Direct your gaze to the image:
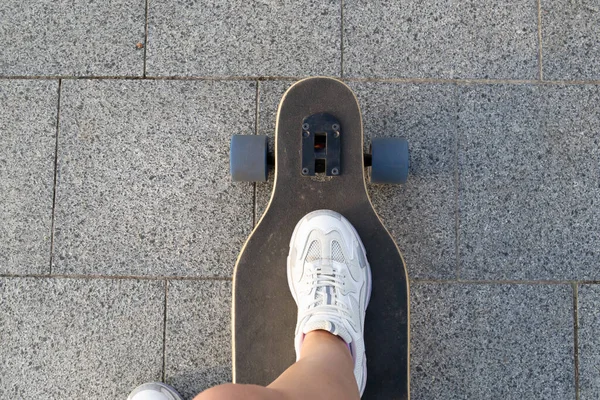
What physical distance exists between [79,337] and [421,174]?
1.60m

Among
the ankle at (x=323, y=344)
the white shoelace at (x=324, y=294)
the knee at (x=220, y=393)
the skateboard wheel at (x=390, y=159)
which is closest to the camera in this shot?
the knee at (x=220, y=393)

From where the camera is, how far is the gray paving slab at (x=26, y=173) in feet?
6.59

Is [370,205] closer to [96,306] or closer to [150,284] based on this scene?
[150,284]

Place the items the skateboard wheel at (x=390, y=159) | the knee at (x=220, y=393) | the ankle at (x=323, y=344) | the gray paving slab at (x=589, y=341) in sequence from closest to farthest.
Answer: the knee at (x=220, y=393) < the ankle at (x=323, y=344) < the skateboard wheel at (x=390, y=159) < the gray paving slab at (x=589, y=341)

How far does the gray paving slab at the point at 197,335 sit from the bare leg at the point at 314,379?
0.48 metres

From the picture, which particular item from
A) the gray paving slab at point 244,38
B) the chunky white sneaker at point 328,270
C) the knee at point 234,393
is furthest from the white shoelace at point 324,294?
the gray paving slab at point 244,38

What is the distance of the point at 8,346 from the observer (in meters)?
1.98

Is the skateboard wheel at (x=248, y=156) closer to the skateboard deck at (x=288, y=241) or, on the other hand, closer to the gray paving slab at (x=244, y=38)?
the skateboard deck at (x=288, y=241)

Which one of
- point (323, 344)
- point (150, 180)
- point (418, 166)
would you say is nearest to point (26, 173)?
point (150, 180)

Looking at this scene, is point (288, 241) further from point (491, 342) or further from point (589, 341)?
point (589, 341)

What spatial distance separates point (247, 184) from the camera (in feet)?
6.63

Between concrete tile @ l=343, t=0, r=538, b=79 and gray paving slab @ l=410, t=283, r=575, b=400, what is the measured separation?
932 mm

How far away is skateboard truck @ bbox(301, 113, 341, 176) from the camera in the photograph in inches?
72.5

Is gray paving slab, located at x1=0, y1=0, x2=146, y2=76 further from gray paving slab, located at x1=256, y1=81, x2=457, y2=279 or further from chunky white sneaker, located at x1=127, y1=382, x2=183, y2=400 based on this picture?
chunky white sneaker, located at x1=127, y1=382, x2=183, y2=400
